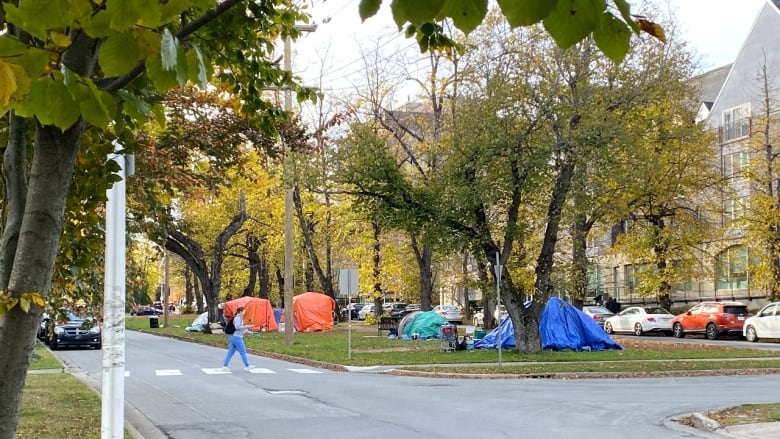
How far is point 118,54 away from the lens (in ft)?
9.07

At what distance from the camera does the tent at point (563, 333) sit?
26.7m

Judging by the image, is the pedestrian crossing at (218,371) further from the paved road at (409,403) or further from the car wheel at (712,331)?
the car wheel at (712,331)

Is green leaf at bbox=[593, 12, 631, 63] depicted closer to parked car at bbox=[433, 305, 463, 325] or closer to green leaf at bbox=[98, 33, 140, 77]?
green leaf at bbox=[98, 33, 140, 77]

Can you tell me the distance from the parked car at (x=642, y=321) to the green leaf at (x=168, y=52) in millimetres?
39603

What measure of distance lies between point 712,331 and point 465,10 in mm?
36620

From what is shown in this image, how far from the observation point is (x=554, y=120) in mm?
22422

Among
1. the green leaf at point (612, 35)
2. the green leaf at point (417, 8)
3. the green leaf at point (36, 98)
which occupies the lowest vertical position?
the green leaf at point (36, 98)

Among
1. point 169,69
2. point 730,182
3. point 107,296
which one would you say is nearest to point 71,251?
point 107,296

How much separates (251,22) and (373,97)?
3214cm

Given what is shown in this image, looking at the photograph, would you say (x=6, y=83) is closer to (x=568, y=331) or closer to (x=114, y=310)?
(x=114, y=310)

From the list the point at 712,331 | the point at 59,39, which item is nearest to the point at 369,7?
the point at 59,39

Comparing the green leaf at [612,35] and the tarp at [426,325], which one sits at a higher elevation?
the green leaf at [612,35]

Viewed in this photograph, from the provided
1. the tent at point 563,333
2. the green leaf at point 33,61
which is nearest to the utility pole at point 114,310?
the green leaf at point 33,61

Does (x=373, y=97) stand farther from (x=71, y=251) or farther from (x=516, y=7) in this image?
(x=516, y=7)
